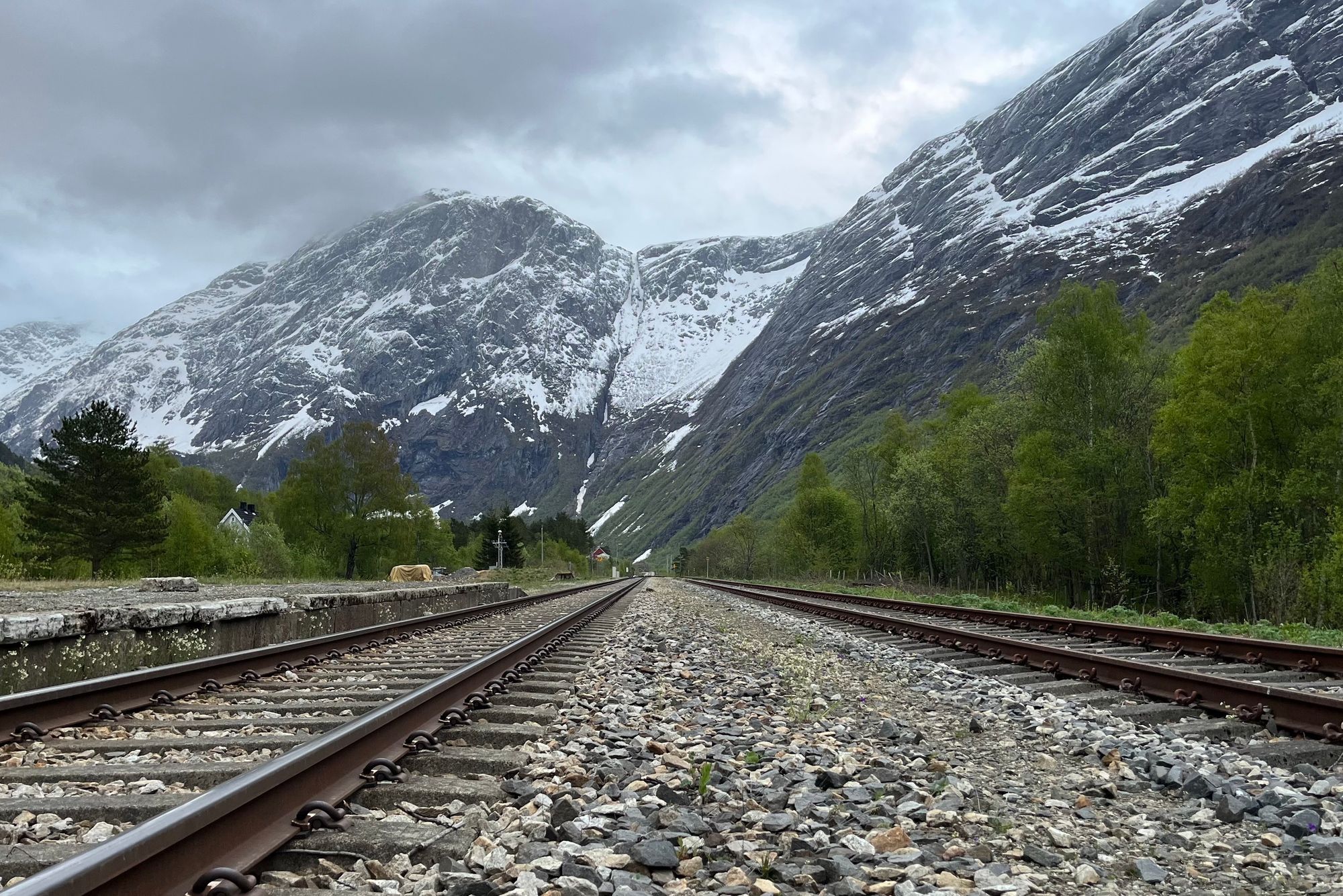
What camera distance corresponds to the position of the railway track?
2326mm

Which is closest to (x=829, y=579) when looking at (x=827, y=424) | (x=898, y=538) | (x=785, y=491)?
(x=898, y=538)

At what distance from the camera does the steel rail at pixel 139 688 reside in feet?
15.3

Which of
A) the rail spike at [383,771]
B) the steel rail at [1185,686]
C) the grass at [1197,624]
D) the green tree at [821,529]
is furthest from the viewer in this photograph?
the green tree at [821,529]

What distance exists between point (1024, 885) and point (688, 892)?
3.98 feet

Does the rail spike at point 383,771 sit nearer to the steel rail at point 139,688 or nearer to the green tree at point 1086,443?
the steel rail at point 139,688

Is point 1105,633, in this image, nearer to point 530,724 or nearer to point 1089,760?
point 1089,760

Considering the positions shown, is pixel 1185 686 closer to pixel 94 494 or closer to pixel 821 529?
pixel 94 494

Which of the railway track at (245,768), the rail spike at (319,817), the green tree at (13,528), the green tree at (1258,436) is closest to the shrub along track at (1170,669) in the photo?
the railway track at (245,768)

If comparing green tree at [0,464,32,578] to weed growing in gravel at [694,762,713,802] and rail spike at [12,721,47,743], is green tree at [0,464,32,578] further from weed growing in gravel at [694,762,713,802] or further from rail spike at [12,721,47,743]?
weed growing in gravel at [694,762,713,802]

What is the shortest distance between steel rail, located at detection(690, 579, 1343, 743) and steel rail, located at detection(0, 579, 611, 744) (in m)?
7.54

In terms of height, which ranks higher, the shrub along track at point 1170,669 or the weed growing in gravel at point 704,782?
the weed growing in gravel at point 704,782

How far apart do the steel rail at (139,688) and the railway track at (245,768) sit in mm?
13

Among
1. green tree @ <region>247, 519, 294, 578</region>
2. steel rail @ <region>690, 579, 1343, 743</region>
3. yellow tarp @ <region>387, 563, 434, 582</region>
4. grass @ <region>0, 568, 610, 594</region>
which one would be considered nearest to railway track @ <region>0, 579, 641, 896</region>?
steel rail @ <region>690, 579, 1343, 743</region>

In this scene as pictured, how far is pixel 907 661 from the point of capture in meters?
9.39
